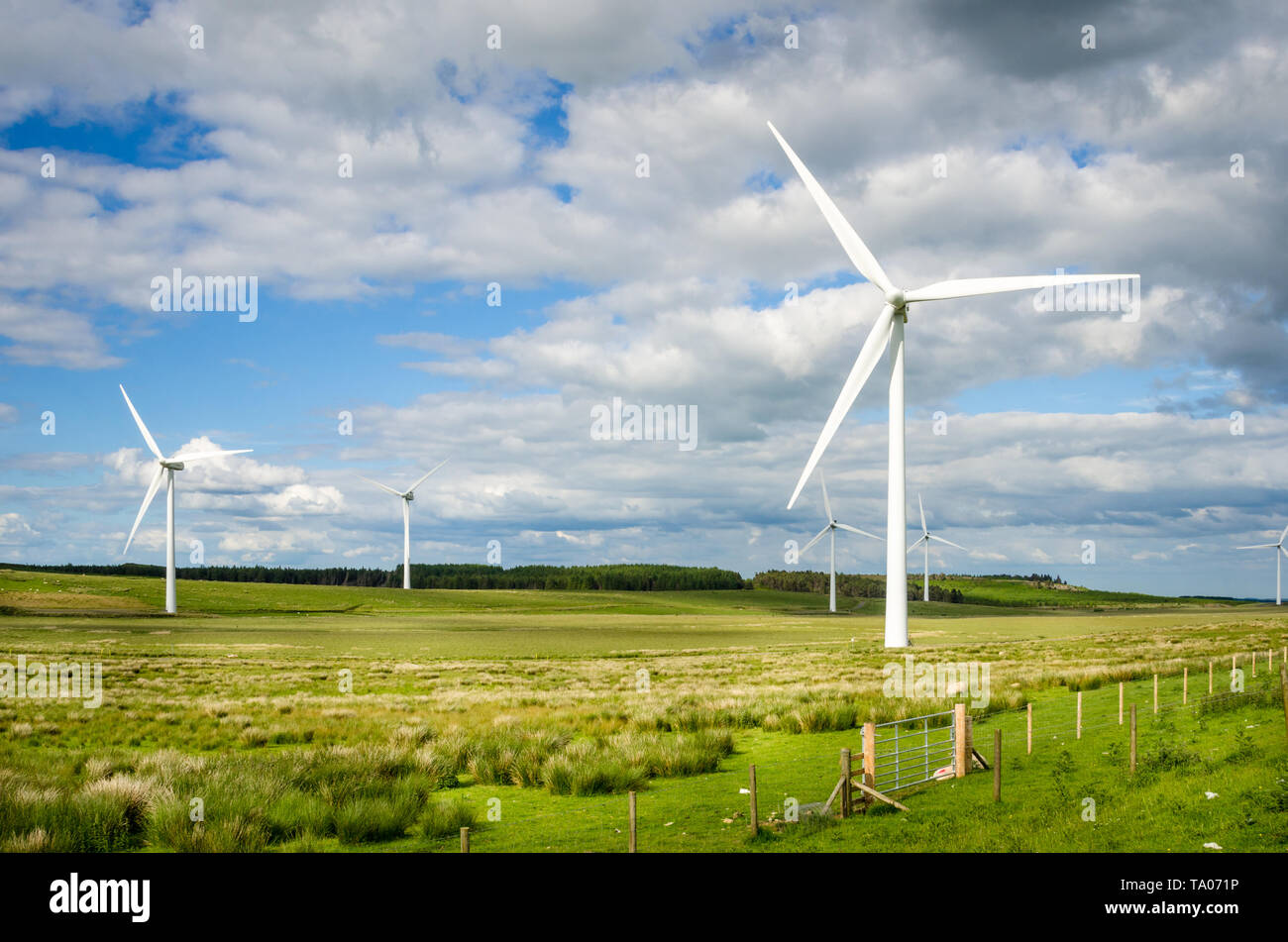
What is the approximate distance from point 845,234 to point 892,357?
8.21m

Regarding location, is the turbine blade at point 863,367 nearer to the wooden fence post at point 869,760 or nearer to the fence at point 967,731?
the fence at point 967,731

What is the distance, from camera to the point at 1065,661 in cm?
4722

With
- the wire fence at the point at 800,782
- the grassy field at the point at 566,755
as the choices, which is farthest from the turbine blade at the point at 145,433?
the wire fence at the point at 800,782

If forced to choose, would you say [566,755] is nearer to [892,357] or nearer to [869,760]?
[869,760]

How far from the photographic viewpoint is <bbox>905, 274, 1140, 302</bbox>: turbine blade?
138 feet

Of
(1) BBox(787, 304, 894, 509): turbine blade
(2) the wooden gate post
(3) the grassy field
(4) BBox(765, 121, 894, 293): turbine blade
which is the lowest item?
(3) the grassy field

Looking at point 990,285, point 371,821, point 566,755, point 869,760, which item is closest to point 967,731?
point 869,760

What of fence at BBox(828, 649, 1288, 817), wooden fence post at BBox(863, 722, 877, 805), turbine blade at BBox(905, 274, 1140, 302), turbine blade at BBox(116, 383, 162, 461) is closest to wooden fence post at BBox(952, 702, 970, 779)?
fence at BBox(828, 649, 1288, 817)

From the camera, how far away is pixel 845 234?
5453cm

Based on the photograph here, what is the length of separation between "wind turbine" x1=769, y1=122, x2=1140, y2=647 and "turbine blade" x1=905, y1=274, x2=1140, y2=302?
0.18ft

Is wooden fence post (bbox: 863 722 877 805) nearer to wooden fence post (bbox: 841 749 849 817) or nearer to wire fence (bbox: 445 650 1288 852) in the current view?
wire fence (bbox: 445 650 1288 852)

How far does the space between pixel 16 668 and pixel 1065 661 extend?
55.4m
